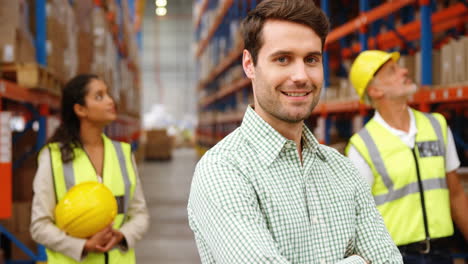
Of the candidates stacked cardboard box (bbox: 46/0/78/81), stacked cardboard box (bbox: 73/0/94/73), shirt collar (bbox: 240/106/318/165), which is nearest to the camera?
shirt collar (bbox: 240/106/318/165)

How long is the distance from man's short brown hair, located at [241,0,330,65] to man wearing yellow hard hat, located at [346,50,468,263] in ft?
3.68

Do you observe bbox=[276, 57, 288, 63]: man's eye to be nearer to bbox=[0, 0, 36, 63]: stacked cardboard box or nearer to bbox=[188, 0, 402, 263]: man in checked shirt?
bbox=[188, 0, 402, 263]: man in checked shirt

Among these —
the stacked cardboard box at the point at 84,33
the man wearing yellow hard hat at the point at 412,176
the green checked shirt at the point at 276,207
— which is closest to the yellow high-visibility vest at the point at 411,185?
the man wearing yellow hard hat at the point at 412,176

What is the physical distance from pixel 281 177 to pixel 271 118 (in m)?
0.19

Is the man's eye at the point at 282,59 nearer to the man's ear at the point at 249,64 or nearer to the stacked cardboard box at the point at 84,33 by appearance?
the man's ear at the point at 249,64

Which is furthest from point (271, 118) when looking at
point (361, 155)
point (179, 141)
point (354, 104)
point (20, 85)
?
point (179, 141)

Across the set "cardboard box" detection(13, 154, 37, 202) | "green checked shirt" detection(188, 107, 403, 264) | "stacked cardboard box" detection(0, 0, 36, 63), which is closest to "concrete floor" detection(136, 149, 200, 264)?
"cardboard box" detection(13, 154, 37, 202)

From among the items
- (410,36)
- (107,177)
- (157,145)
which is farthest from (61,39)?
(157,145)

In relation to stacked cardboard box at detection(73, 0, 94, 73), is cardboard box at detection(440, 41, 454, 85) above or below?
below

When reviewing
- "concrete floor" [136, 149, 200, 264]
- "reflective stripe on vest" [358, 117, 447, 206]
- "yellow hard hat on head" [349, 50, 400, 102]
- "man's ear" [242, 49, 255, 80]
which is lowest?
"concrete floor" [136, 149, 200, 264]

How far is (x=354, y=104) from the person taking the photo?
199 inches

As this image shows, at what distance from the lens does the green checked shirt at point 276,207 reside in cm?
114

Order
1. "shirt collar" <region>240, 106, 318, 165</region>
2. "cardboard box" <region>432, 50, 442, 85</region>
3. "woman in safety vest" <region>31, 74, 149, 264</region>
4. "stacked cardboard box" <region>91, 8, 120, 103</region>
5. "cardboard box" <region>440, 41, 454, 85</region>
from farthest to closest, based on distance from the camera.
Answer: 1. "stacked cardboard box" <region>91, 8, 120, 103</region>
2. "cardboard box" <region>432, 50, 442, 85</region>
3. "cardboard box" <region>440, 41, 454, 85</region>
4. "woman in safety vest" <region>31, 74, 149, 264</region>
5. "shirt collar" <region>240, 106, 318, 165</region>

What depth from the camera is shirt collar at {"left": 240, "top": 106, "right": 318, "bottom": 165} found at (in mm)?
1253
